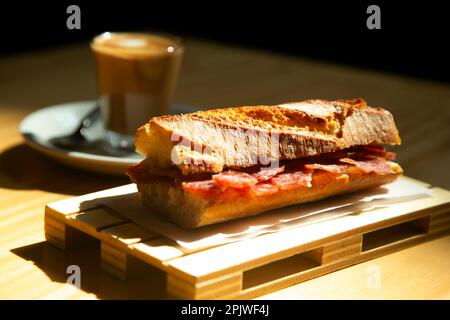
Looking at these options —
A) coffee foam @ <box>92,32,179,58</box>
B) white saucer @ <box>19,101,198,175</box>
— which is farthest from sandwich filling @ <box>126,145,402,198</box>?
coffee foam @ <box>92,32,179,58</box>

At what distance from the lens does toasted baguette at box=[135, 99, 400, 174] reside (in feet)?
5.37

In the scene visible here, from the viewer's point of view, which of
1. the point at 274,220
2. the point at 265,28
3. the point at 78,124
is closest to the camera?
the point at 274,220

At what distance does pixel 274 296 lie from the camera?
5.13 feet

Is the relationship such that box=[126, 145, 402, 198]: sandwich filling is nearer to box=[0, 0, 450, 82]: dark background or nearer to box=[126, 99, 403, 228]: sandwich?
box=[126, 99, 403, 228]: sandwich

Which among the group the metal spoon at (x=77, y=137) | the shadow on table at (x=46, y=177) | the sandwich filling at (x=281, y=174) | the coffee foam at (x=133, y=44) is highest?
the coffee foam at (x=133, y=44)

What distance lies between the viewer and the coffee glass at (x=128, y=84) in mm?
2508

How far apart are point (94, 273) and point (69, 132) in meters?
0.97

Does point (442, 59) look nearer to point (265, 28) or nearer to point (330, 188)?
point (265, 28)

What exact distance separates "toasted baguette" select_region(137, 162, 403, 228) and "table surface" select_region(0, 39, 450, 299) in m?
0.16

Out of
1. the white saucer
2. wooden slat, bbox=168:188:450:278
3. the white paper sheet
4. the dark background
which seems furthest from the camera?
the dark background

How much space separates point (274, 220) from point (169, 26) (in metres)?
3.50

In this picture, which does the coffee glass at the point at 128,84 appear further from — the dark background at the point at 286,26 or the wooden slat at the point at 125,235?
the dark background at the point at 286,26

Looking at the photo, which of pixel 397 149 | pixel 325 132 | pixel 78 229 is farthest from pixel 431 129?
pixel 78 229

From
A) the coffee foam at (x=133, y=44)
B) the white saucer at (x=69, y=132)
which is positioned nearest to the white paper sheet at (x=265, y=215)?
the white saucer at (x=69, y=132)
